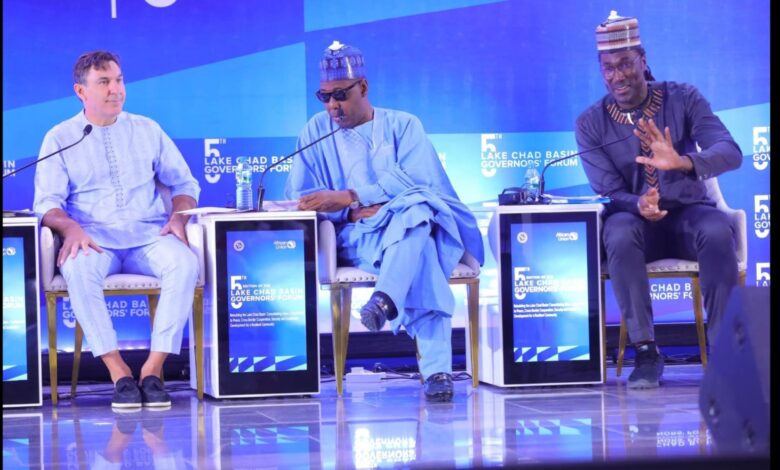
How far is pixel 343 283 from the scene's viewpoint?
511 centimetres

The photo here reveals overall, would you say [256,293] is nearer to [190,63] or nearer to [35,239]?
[35,239]

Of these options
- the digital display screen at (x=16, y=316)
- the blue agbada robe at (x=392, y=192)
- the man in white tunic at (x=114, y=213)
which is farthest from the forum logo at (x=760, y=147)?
the digital display screen at (x=16, y=316)

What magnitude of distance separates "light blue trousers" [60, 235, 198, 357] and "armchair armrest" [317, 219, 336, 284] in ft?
1.79

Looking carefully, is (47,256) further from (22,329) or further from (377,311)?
(377,311)

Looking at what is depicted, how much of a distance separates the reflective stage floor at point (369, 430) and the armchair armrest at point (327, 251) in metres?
0.52

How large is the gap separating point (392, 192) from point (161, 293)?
3.62ft

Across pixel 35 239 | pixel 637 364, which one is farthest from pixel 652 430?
pixel 35 239

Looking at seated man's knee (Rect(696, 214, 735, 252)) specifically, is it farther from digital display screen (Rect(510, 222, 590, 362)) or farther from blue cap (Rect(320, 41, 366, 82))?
blue cap (Rect(320, 41, 366, 82))

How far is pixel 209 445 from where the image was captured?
12.1ft

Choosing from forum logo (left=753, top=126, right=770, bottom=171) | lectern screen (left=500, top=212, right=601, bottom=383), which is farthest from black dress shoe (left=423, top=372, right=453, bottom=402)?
forum logo (left=753, top=126, right=770, bottom=171)

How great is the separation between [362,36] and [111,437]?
9.52 ft

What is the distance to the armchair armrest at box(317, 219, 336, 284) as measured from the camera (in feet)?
16.7

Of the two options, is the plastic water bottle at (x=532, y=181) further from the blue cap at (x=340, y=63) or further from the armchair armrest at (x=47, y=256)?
the armchair armrest at (x=47, y=256)

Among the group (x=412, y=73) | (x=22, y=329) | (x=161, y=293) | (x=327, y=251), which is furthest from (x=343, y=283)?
(x=412, y=73)
